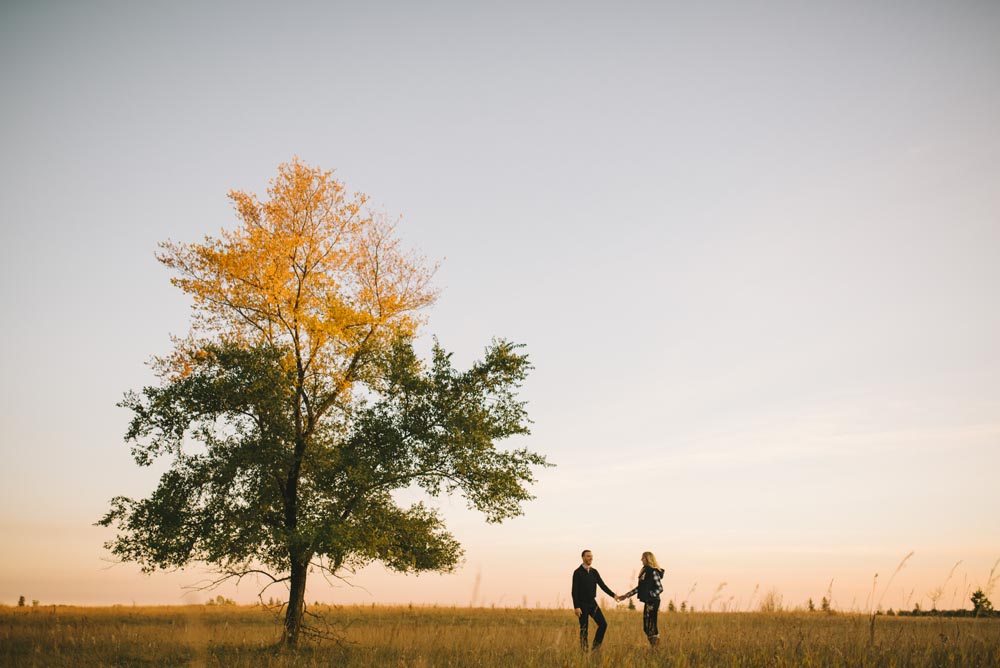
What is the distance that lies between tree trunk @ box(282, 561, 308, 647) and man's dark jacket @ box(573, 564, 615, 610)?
771cm

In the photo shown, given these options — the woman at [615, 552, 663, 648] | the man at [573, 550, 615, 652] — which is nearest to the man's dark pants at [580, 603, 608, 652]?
the man at [573, 550, 615, 652]

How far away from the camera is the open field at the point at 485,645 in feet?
34.8

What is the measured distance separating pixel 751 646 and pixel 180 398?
49.4ft

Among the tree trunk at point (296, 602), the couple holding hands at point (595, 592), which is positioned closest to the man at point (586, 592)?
the couple holding hands at point (595, 592)

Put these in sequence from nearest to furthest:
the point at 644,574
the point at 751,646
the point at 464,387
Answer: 1. the point at 751,646
2. the point at 644,574
3. the point at 464,387

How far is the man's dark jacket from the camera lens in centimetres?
1425

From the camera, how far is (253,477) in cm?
1788

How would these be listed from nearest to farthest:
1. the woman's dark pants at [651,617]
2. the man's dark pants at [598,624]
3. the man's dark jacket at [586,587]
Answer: the man's dark pants at [598,624] < the woman's dark pants at [651,617] < the man's dark jacket at [586,587]

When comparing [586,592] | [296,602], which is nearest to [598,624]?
[586,592]

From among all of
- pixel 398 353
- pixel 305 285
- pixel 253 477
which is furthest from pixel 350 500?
pixel 305 285

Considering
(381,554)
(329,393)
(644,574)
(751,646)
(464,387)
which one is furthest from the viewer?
(329,393)

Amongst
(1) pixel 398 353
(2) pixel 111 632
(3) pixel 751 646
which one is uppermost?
(1) pixel 398 353

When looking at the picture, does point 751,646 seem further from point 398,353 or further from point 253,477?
point 253,477

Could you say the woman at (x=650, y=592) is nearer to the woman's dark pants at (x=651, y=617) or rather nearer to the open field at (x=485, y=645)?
the woman's dark pants at (x=651, y=617)
